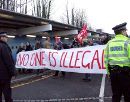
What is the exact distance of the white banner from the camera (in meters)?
11.2

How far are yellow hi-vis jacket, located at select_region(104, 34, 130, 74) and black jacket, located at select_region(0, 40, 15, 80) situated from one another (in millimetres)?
2482

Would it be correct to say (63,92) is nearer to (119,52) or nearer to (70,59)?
(70,59)

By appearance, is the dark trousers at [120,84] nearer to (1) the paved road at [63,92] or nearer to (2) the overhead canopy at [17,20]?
(1) the paved road at [63,92]

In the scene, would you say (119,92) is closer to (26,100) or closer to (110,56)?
(110,56)

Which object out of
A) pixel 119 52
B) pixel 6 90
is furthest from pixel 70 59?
pixel 119 52

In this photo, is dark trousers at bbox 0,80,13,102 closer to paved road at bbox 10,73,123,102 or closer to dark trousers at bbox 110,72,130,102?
paved road at bbox 10,73,123,102

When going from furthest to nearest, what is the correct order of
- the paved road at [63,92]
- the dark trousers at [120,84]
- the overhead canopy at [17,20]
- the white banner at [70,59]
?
1. the overhead canopy at [17,20]
2. the white banner at [70,59]
3. the paved road at [63,92]
4. the dark trousers at [120,84]

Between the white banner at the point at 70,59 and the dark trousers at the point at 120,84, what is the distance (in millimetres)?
3676

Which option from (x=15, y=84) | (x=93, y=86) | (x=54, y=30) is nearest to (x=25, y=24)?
(x=54, y=30)

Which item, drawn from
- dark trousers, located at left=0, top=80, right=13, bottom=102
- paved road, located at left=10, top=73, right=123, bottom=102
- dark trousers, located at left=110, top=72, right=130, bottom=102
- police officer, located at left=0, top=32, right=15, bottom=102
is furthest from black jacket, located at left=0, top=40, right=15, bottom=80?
dark trousers, located at left=110, top=72, right=130, bottom=102

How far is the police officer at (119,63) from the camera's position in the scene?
6.86 meters

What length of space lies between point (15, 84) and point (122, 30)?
26.8 ft

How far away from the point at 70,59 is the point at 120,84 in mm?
5562

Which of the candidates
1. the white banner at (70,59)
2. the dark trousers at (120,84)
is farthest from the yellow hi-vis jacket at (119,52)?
the white banner at (70,59)
